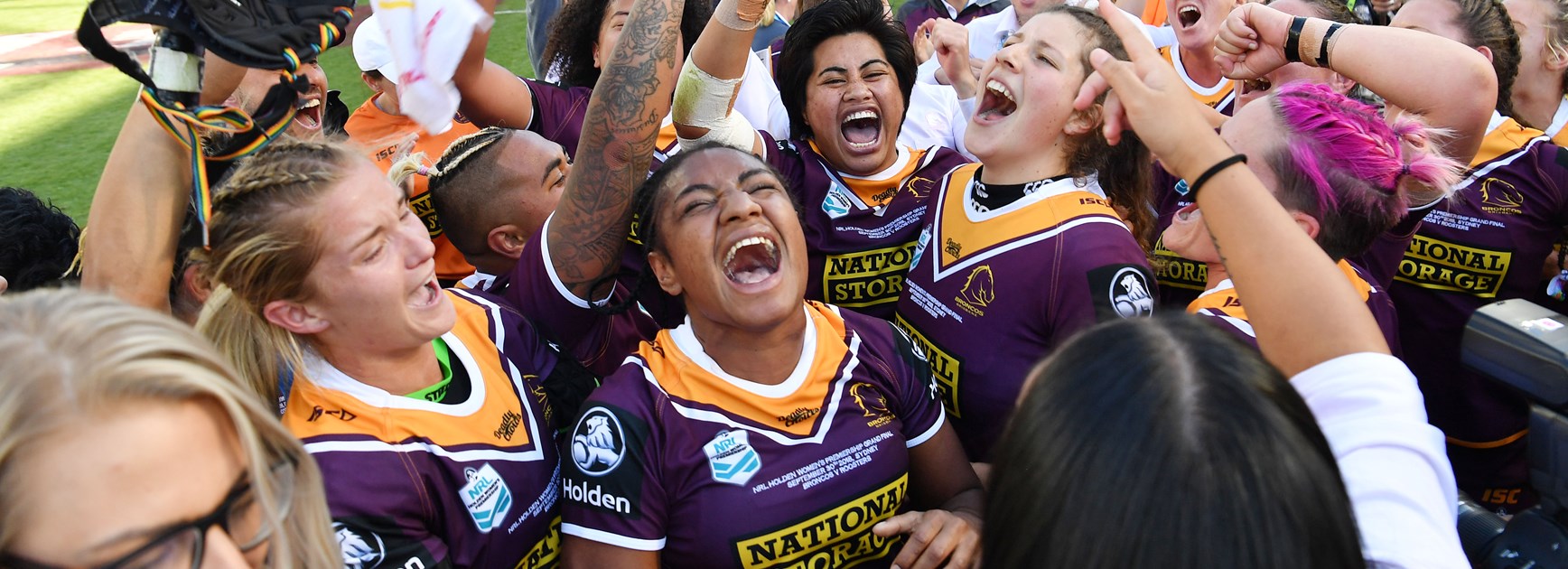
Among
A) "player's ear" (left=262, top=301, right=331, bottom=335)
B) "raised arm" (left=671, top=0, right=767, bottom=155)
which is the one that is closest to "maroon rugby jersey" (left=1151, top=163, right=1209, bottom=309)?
"raised arm" (left=671, top=0, right=767, bottom=155)

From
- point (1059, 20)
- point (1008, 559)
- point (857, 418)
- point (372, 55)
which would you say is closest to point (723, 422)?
point (857, 418)

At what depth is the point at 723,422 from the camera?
2.09 metres

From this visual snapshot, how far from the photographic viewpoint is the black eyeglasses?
1076 millimetres

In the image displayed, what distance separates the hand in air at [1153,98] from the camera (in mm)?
1614

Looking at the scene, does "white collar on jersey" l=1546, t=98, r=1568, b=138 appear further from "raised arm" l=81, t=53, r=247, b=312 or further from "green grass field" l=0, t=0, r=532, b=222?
"green grass field" l=0, t=0, r=532, b=222

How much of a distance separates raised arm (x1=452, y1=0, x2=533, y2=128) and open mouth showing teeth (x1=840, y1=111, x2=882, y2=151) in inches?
45.6

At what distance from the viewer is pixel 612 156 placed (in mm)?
2463

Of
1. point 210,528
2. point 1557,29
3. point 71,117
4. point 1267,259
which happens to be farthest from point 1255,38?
point 71,117

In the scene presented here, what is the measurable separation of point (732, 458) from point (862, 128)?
1595mm

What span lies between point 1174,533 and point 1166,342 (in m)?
0.23

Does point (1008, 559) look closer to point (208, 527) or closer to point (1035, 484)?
point (1035, 484)

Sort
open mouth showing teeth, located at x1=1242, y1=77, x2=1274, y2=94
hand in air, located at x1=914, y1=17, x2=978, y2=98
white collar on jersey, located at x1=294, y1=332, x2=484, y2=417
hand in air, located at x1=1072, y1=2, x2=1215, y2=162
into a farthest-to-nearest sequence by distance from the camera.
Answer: hand in air, located at x1=914, y1=17, x2=978, y2=98 < open mouth showing teeth, located at x1=1242, y1=77, x2=1274, y2=94 < white collar on jersey, located at x1=294, y1=332, x2=484, y2=417 < hand in air, located at x1=1072, y1=2, x2=1215, y2=162

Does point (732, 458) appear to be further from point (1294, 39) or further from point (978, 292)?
point (1294, 39)

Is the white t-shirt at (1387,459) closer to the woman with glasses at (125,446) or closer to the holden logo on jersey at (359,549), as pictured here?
the woman with glasses at (125,446)
